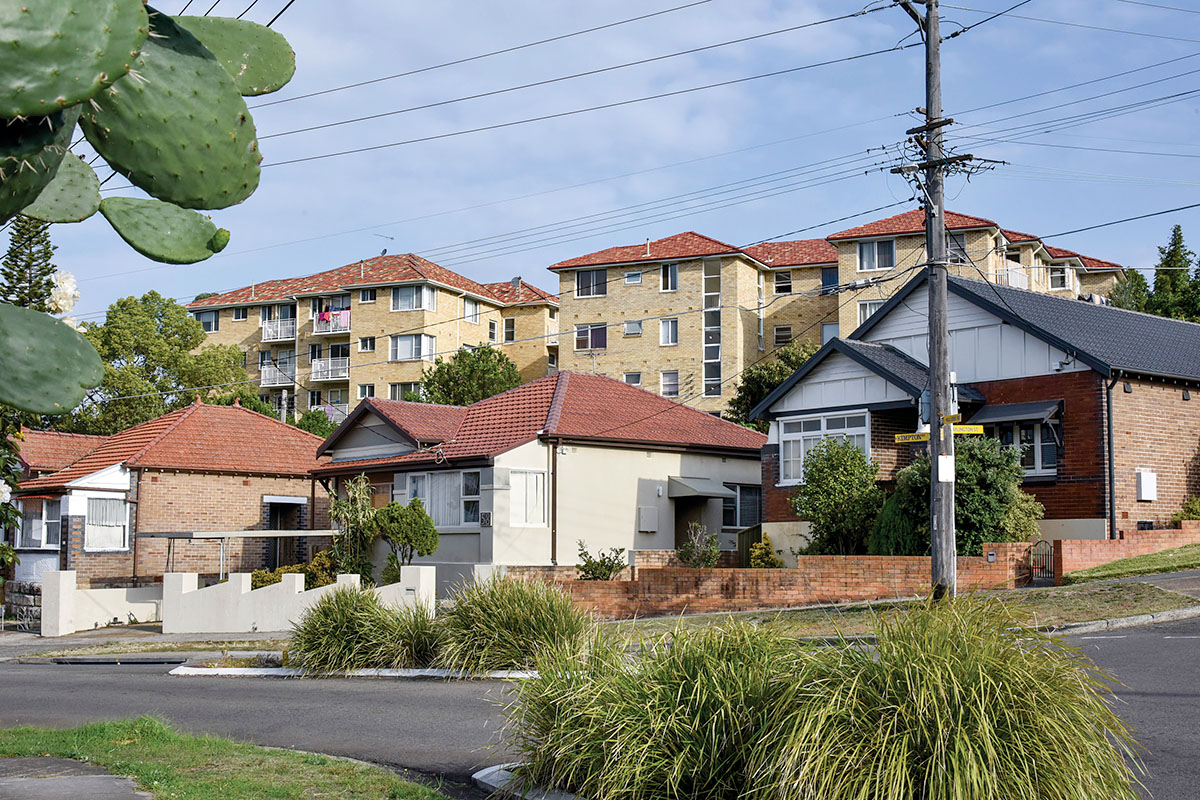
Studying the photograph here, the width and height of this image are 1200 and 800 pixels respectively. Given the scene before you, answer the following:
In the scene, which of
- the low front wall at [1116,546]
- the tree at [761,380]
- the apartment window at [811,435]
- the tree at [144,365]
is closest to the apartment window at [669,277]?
the tree at [761,380]

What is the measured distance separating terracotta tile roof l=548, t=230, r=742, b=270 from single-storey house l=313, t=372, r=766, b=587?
885 inches

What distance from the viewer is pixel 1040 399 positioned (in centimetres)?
2652

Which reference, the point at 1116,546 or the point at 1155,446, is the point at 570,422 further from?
the point at 1155,446

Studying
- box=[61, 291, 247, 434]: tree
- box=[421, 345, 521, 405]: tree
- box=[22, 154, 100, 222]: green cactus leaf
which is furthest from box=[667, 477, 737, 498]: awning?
box=[22, 154, 100, 222]: green cactus leaf

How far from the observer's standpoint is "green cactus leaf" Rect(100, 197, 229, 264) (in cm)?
537

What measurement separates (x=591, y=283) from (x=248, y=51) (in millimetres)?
54506

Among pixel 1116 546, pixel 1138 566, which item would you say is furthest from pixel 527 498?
pixel 1138 566

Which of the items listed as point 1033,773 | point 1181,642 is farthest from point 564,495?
point 1033,773

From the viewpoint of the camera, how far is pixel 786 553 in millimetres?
29609

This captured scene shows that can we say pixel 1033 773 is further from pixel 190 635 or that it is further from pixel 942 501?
pixel 190 635

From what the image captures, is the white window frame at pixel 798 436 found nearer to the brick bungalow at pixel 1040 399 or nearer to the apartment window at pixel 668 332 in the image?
the brick bungalow at pixel 1040 399

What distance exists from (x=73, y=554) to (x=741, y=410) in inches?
1012

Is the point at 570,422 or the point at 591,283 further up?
Result: the point at 591,283

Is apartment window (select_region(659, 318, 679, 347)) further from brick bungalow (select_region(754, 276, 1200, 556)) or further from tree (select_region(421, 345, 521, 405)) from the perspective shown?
brick bungalow (select_region(754, 276, 1200, 556))
